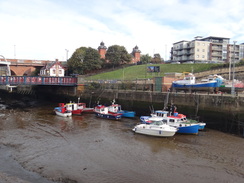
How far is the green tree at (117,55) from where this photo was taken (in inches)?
3275

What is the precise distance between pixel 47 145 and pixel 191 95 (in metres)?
19.6

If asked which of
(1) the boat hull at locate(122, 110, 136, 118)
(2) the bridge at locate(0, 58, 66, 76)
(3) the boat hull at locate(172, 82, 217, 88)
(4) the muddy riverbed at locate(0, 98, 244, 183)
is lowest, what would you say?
(4) the muddy riverbed at locate(0, 98, 244, 183)

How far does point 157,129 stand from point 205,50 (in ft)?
230

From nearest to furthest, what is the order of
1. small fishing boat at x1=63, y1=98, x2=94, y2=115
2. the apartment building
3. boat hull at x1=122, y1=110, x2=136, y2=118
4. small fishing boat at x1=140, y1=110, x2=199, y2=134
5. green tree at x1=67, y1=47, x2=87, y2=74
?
small fishing boat at x1=140, y1=110, x2=199, y2=134 < boat hull at x1=122, y1=110, x2=136, y2=118 < small fishing boat at x1=63, y1=98, x2=94, y2=115 < green tree at x1=67, y1=47, x2=87, y2=74 < the apartment building

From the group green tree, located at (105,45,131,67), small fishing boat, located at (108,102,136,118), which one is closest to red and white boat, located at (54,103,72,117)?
small fishing boat, located at (108,102,136,118)

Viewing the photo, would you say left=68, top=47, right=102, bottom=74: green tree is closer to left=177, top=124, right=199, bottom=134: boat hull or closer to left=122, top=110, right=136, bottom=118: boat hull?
left=122, top=110, right=136, bottom=118: boat hull

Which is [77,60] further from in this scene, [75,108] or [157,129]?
[157,129]

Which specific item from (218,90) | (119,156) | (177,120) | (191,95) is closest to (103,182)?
(119,156)

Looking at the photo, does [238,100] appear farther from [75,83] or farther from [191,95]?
[75,83]

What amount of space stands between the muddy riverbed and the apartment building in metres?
64.1

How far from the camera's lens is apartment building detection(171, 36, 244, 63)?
85.4 m

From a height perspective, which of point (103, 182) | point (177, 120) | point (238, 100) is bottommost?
point (103, 182)

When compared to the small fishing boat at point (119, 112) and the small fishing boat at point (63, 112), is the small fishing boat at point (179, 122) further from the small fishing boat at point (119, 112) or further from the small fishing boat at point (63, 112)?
the small fishing boat at point (63, 112)

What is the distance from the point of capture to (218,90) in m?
33.2
